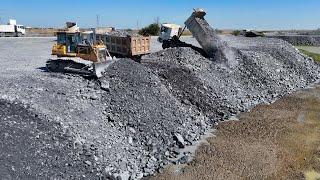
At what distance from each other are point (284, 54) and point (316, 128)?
13077 mm

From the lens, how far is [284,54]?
3020 centimetres

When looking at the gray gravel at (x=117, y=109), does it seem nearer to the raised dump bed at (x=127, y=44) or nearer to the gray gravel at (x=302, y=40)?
the raised dump bed at (x=127, y=44)

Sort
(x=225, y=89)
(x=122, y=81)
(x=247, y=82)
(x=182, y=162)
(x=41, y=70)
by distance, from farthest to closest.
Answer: (x=247, y=82)
(x=225, y=89)
(x=41, y=70)
(x=122, y=81)
(x=182, y=162)

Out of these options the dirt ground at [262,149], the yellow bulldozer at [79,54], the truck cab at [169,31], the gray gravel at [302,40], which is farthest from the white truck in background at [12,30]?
the dirt ground at [262,149]

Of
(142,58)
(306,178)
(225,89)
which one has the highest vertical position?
(142,58)

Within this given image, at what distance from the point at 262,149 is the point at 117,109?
5.65m

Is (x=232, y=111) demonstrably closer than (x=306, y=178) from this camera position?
No

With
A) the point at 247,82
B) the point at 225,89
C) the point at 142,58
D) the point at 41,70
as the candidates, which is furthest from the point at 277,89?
the point at 41,70

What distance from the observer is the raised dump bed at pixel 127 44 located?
21359 millimetres

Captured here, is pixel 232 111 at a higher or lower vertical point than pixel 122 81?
lower

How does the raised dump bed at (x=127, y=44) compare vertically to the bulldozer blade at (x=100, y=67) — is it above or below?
above

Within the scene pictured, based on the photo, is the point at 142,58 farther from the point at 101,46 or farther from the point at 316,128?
the point at 316,128

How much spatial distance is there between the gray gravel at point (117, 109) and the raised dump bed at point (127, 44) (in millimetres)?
835

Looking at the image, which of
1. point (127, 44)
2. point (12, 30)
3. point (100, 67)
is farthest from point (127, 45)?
point (12, 30)
